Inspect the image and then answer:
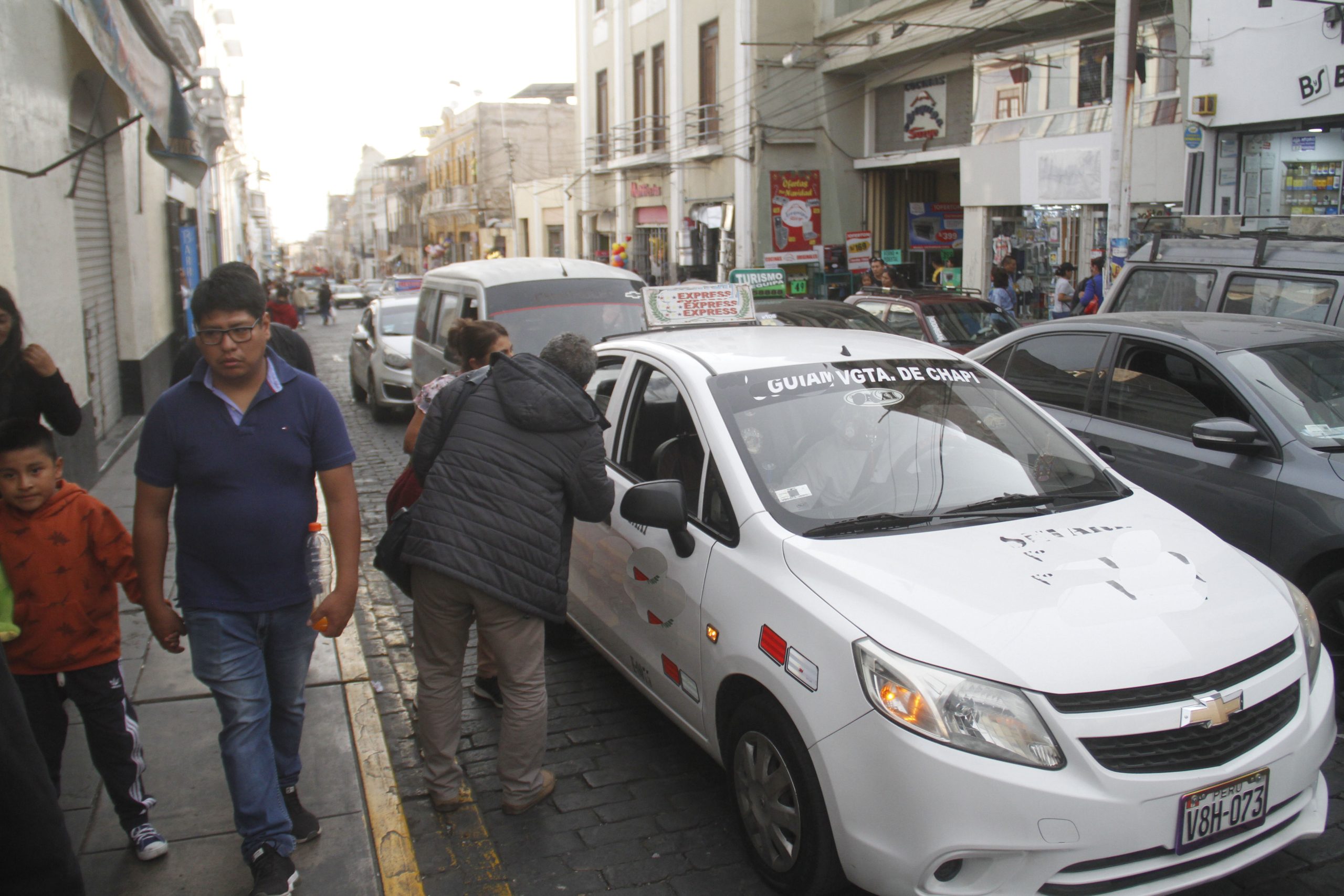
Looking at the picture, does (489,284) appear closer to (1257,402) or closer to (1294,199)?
(1257,402)

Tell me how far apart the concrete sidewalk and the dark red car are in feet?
30.1

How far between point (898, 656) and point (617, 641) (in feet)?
6.00

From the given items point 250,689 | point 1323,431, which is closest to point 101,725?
point 250,689

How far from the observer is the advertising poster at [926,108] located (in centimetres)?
2275

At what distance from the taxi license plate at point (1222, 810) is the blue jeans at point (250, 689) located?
2.63 m

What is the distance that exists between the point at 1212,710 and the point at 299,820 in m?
2.93

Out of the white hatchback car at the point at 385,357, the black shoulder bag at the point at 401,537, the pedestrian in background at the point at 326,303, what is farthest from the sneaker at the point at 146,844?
the pedestrian in background at the point at 326,303

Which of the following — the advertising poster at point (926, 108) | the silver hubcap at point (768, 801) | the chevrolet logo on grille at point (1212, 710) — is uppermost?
the advertising poster at point (926, 108)

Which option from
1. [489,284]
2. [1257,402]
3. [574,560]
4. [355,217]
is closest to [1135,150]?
[489,284]

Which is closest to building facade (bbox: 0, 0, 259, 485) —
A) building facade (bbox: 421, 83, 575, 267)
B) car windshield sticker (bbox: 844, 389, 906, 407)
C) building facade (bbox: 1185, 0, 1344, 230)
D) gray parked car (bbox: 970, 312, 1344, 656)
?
car windshield sticker (bbox: 844, 389, 906, 407)

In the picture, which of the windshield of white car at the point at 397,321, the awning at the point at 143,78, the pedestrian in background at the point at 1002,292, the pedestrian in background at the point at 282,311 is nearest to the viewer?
the awning at the point at 143,78

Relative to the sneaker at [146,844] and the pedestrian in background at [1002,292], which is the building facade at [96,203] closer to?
the sneaker at [146,844]

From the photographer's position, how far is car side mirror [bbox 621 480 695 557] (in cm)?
359

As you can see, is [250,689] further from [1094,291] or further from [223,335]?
[1094,291]
